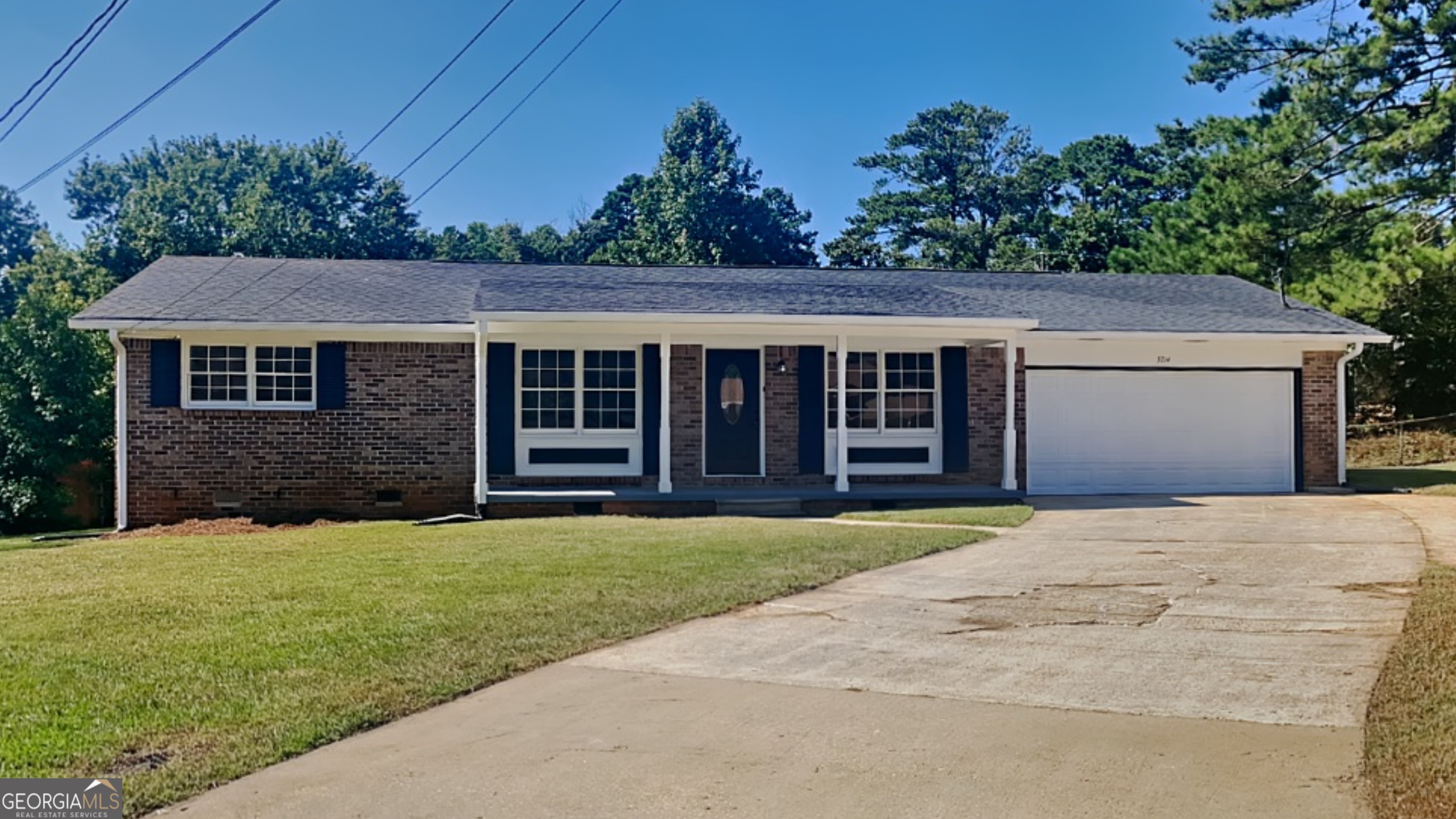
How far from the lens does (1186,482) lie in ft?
60.6

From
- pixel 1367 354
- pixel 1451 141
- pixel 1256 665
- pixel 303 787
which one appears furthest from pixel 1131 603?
pixel 1367 354

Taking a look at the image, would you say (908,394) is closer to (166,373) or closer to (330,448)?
(330,448)

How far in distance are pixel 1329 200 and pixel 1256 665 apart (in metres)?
16.6

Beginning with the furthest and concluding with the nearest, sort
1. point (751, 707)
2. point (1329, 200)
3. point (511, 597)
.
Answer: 1. point (1329, 200)
2. point (511, 597)
3. point (751, 707)

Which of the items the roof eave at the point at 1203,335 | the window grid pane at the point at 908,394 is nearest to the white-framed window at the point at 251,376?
the window grid pane at the point at 908,394

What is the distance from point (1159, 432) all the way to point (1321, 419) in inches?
104

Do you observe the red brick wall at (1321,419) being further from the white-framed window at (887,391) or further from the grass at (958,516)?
the white-framed window at (887,391)

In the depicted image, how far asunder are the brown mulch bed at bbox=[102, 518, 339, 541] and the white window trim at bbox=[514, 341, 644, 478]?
2861 mm

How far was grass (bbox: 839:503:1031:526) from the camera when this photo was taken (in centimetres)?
1396

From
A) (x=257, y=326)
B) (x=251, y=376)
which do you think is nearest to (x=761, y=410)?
(x=257, y=326)

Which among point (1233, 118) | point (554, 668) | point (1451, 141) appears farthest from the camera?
point (1233, 118)

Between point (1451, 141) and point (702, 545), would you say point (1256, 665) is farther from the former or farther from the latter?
point (1451, 141)

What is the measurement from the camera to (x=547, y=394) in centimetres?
1733

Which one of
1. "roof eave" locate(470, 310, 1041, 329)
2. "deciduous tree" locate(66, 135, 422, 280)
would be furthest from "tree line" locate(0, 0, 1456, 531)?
"roof eave" locate(470, 310, 1041, 329)
